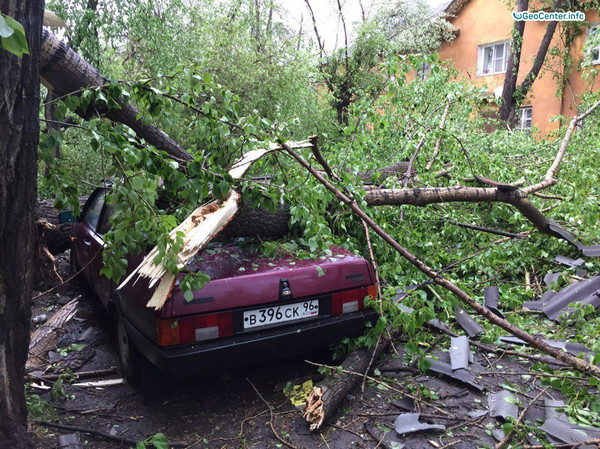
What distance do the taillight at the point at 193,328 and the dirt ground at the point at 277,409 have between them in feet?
2.17

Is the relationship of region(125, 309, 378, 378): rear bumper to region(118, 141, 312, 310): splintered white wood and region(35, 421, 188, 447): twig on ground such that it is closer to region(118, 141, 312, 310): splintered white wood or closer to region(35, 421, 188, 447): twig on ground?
region(118, 141, 312, 310): splintered white wood

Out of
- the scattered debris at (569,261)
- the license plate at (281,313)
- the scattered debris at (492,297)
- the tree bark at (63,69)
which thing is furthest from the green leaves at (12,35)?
the scattered debris at (569,261)

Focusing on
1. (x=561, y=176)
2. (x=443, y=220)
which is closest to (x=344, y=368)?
(x=443, y=220)

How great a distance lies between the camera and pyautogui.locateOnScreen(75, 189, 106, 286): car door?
486 centimetres

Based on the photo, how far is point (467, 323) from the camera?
4.41 m

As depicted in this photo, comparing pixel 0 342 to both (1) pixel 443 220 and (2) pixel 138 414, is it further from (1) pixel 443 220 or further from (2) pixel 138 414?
(1) pixel 443 220

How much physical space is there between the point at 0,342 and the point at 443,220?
4653 mm

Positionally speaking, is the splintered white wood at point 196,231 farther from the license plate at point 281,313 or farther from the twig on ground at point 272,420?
the twig on ground at point 272,420

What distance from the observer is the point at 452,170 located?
19.4ft

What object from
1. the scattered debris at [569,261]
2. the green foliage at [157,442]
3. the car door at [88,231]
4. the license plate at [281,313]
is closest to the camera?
the green foliage at [157,442]

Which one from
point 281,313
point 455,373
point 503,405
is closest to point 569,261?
point 455,373

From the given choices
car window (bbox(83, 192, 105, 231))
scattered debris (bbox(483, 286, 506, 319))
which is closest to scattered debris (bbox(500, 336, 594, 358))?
scattered debris (bbox(483, 286, 506, 319))

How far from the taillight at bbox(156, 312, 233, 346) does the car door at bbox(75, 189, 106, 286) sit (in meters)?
2.02

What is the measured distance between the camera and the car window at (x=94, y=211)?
492 cm
